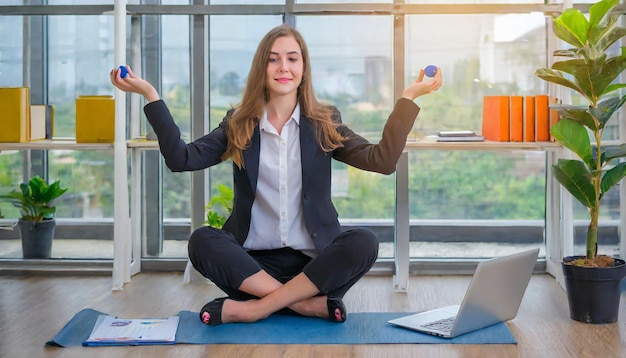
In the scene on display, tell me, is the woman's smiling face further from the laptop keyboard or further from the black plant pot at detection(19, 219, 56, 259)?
the black plant pot at detection(19, 219, 56, 259)

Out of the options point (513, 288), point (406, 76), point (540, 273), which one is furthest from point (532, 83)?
point (513, 288)

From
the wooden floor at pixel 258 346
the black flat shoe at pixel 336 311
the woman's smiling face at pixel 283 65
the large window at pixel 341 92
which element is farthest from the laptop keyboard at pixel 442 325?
the large window at pixel 341 92

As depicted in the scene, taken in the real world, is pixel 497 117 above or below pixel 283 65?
below

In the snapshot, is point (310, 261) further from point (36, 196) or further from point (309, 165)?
point (36, 196)

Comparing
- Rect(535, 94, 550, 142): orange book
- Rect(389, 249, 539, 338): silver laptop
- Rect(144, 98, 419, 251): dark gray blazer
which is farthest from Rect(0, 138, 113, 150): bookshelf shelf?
Rect(535, 94, 550, 142): orange book

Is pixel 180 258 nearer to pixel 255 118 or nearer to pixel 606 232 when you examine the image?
pixel 255 118

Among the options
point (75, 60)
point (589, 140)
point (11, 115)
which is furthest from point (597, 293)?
point (75, 60)

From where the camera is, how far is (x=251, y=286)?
304cm

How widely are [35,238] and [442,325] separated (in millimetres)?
2188

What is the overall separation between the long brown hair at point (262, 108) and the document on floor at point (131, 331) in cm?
64

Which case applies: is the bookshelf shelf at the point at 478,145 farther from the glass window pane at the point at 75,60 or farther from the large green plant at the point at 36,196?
the large green plant at the point at 36,196

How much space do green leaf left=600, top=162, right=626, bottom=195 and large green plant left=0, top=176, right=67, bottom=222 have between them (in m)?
2.42

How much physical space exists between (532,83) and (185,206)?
5.72ft

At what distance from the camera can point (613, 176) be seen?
312 cm
